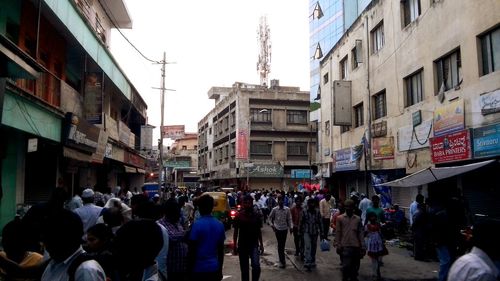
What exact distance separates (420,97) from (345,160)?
28.0 feet

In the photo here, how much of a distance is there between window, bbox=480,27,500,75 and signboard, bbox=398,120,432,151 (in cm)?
335

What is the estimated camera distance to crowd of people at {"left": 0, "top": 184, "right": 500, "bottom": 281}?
3023mm

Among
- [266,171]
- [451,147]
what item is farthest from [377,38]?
[266,171]

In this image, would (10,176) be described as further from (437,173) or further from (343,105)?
(343,105)

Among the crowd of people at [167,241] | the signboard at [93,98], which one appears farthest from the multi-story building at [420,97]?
the signboard at [93,98]

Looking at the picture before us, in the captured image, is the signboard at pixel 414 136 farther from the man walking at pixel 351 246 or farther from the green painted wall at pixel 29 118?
the green painted wall at pixel 29 118

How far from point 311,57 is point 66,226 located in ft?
126

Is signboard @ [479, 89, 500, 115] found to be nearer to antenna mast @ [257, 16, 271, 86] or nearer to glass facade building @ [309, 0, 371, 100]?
glass facade building @ [309, 0, 371, 100]

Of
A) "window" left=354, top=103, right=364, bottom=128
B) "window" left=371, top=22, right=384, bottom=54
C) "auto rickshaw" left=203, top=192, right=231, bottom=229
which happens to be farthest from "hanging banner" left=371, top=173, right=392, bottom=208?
"auto rickshaw" left=203, top=192, right=231, bottom=229

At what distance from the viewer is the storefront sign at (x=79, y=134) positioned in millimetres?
12992

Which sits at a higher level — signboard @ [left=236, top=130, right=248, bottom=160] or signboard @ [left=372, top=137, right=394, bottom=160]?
signboard @ [left=236, top=130, right=248, bottom=160]

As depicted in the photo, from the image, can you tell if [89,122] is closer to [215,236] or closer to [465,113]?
[215,236]

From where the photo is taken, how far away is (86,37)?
1422 centimetres

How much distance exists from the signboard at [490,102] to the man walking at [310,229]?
19.2 feet
